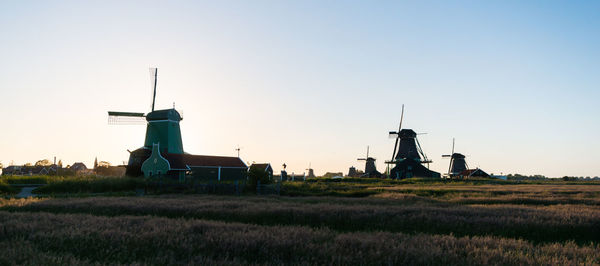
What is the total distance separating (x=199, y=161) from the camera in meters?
51.2

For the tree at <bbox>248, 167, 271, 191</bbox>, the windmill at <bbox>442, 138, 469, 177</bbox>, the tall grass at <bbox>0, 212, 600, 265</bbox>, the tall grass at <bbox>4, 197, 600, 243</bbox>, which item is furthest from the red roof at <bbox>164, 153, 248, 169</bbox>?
the windmill at <bbox>442, 138, 469, 177</bbox>

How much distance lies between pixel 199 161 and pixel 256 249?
46667mm

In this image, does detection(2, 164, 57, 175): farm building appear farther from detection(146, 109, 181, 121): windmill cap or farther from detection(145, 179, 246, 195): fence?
detection(145, 179, 246, 195): fence

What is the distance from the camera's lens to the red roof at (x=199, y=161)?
4822cm

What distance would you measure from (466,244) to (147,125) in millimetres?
54166

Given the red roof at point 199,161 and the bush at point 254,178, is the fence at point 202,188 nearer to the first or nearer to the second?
the bush at point 254,178

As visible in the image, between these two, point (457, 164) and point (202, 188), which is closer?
point (202, 188)

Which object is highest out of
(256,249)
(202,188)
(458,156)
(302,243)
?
(458,156)

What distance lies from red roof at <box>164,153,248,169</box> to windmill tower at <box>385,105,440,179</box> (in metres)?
39.4

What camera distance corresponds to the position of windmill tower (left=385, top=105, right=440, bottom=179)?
8088 cm

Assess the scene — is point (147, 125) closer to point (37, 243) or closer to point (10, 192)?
point (10, 192)

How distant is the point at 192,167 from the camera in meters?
49.3

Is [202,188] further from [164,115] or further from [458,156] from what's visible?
[458,156]

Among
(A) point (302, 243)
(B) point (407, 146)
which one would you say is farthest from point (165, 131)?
(B) point (407, 146)
